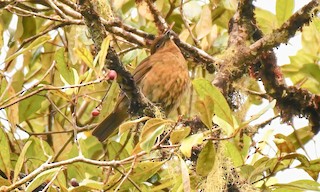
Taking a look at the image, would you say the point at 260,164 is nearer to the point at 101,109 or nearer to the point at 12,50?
the point at 101,109

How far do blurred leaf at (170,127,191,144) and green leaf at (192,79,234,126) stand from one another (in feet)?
0.43

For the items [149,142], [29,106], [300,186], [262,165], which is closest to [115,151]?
[29,106]

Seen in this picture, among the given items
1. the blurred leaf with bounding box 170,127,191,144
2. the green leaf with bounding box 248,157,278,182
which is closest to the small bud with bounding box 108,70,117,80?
the blurred leaf with bounding box 170,127,191,144

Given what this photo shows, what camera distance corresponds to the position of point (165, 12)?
5.18m

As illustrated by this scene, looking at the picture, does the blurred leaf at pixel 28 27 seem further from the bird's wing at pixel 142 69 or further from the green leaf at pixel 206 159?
the green leaf at pixel 206 159

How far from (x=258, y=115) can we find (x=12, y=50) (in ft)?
7.00

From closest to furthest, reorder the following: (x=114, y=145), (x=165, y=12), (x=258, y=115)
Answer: (x=258, y=115), (x=114, y=145), (x=165, y=12)

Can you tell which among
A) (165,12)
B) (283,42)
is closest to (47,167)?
Answer: (283,42)

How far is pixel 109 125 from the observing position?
195 inches

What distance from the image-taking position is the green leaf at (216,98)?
292cm

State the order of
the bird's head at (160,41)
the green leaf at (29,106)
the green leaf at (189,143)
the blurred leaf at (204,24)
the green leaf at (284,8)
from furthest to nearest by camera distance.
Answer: the bird's head at (160,41) < the blurred leaf at (204,24) < the green leaf at (29,106) < the green leaf at (284,8) < the green leaf at (189,143)

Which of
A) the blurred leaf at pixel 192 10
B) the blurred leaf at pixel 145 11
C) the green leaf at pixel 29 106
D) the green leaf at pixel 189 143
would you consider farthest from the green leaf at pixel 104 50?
the blurred leaf at pixel 192 10

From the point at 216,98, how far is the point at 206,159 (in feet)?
0.73

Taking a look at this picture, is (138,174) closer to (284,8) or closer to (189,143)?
(189,143)
